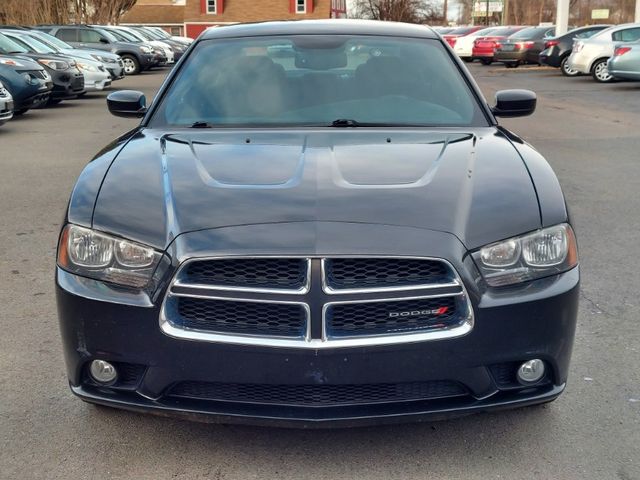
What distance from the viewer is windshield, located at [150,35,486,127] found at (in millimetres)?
4113

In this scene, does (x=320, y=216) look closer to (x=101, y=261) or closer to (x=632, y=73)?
(x=101, y=261)

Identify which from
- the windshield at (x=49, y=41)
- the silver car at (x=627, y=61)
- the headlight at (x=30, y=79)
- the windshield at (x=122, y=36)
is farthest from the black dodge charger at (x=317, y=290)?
the windshield at (x=122, y=36)

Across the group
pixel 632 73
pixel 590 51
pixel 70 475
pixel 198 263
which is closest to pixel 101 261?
pixel 198 263

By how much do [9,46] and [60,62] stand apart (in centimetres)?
129

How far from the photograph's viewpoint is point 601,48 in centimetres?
2273

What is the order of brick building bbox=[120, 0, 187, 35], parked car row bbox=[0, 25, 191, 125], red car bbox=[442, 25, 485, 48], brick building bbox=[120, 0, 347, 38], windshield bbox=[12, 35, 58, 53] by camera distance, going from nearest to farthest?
parked car row bbox=[0, 25, 191, 125] < windshield bbox=[12, 35, 58, 53] < red car bbox=[442, 25, 485, 48] < brick building bbox=[120, 0, 347, 38] < brick building bbox=[120, 0, 187, 35]

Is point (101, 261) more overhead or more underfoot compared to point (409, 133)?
more underfoot

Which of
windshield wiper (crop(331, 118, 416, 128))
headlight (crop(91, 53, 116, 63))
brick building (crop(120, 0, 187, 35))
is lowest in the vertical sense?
brick building (crop(120, 0, 187, 35))

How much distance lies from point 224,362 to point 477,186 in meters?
1.20

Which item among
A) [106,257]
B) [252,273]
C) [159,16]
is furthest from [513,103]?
[159,16]

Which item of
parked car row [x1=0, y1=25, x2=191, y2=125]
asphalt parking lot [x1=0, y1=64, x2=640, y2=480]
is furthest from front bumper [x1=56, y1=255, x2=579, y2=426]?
parked car row [x1=0, y1=25, x2=191, y2=125]

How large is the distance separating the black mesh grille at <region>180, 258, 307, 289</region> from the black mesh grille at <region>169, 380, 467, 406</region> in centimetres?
37

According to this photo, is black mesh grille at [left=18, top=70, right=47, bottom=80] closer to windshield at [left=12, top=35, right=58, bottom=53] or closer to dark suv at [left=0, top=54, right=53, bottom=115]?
dark suv at [left=0, top=54, right=53, bottom=115]

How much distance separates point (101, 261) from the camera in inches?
113
